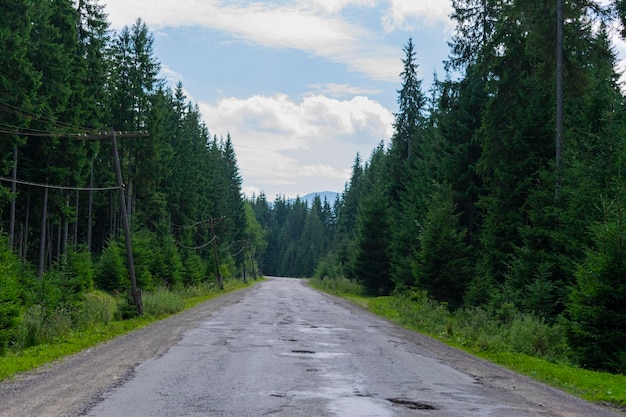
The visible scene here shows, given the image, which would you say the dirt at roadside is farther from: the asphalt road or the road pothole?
the road pothole

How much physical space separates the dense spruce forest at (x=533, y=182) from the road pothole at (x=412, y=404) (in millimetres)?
6863

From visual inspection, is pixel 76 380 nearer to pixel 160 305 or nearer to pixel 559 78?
pixel 160 305

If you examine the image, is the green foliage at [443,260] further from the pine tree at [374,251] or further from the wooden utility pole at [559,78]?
the pine tree at [374,251]

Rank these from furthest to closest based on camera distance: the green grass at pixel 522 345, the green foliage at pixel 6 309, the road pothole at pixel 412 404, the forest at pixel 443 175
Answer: the forest at pixel 443 175
the green foliage at pixel 6 309
the green grass at pixel 522 345
the road pothole at pixel 412 404

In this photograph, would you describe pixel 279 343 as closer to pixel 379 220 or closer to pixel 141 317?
pixel 141 317

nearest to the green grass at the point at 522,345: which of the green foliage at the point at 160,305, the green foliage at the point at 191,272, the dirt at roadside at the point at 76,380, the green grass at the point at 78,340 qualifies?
the dirt at roadside at the point at 76,380

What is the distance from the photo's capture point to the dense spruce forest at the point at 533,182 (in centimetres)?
1434

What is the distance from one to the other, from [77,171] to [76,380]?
27.5m

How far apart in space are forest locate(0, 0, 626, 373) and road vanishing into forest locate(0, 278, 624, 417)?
12.4 feet

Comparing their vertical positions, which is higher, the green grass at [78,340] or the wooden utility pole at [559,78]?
the wooden utility pole at [559,78]

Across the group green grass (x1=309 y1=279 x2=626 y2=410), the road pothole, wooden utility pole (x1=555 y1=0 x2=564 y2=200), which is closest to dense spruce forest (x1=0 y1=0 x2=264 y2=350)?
the road pothole

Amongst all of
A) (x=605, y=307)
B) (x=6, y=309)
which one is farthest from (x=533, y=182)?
(x=6, y=309)

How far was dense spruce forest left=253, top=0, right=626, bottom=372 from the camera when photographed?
14336mm

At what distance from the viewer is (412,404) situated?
8.62m
